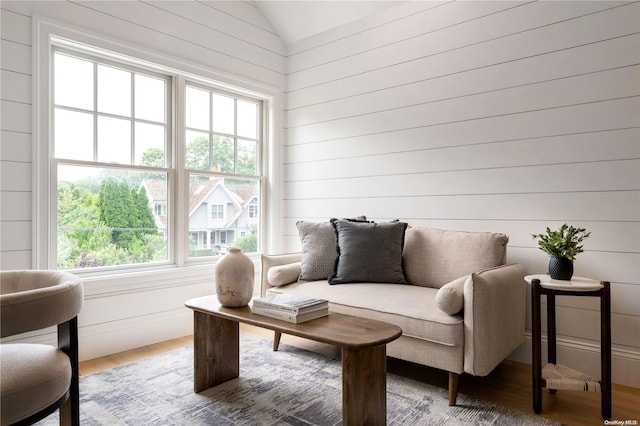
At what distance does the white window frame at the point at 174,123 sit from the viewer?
247 cm

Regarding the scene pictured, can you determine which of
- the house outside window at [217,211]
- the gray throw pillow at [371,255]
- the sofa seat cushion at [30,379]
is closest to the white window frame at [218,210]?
the house outside window at [217,211]

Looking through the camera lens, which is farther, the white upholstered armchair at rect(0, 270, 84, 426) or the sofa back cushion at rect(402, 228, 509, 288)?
the sofa back cushion at rect(402, 228, 509, 288)

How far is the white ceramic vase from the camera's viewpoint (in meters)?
2.06

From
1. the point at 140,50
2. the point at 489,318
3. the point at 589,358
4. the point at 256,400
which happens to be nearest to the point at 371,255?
the point at 489,318

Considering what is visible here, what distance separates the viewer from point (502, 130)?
274 cm

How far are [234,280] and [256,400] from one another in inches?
24.5

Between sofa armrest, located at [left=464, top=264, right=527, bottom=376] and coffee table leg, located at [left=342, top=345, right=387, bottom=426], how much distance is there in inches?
21.5

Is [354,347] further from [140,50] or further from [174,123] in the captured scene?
[140,50]

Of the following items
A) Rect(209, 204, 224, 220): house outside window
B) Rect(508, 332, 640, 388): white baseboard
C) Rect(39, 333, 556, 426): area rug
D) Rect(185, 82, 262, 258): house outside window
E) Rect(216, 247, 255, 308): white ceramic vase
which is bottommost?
Rect(39, 333, 556, 426): area rug

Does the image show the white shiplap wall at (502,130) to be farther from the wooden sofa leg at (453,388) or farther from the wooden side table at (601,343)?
the wooden sofa leg at (453,388)

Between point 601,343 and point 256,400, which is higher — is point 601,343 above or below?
above

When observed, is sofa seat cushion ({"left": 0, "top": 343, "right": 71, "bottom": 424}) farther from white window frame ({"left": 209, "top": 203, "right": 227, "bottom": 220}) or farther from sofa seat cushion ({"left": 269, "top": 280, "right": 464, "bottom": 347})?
white window frame ({"left": 209, "top": 203, "right": 227, "bottom": 220})

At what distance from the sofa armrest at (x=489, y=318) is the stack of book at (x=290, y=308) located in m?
0.71

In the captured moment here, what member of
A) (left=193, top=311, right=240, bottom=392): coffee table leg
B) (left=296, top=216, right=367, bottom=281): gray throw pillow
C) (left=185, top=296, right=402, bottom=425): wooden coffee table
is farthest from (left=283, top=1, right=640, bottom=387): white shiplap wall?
(left=193, top=311, right=240, bottom=392): coffee table leg
